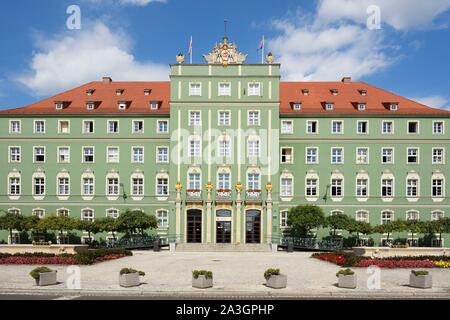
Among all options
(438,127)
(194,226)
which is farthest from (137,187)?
(438,127)

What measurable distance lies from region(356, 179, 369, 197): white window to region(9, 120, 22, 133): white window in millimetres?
35716

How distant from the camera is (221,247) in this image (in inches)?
1892

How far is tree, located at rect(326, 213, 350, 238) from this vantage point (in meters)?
47.4

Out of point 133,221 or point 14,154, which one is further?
point 14,154

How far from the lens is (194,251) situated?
156 ft

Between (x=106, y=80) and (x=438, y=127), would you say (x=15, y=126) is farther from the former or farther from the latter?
(x=438, y=127)

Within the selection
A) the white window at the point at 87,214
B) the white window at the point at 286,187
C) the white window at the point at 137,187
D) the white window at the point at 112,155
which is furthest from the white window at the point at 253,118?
the white window at the point at 87,214

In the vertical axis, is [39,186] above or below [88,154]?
below

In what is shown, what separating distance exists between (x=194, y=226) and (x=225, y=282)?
27201mm

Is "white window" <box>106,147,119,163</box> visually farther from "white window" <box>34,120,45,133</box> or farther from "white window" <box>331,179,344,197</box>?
"white window" <box>331,179,344,197</box>

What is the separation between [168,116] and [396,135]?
23.7 meters
